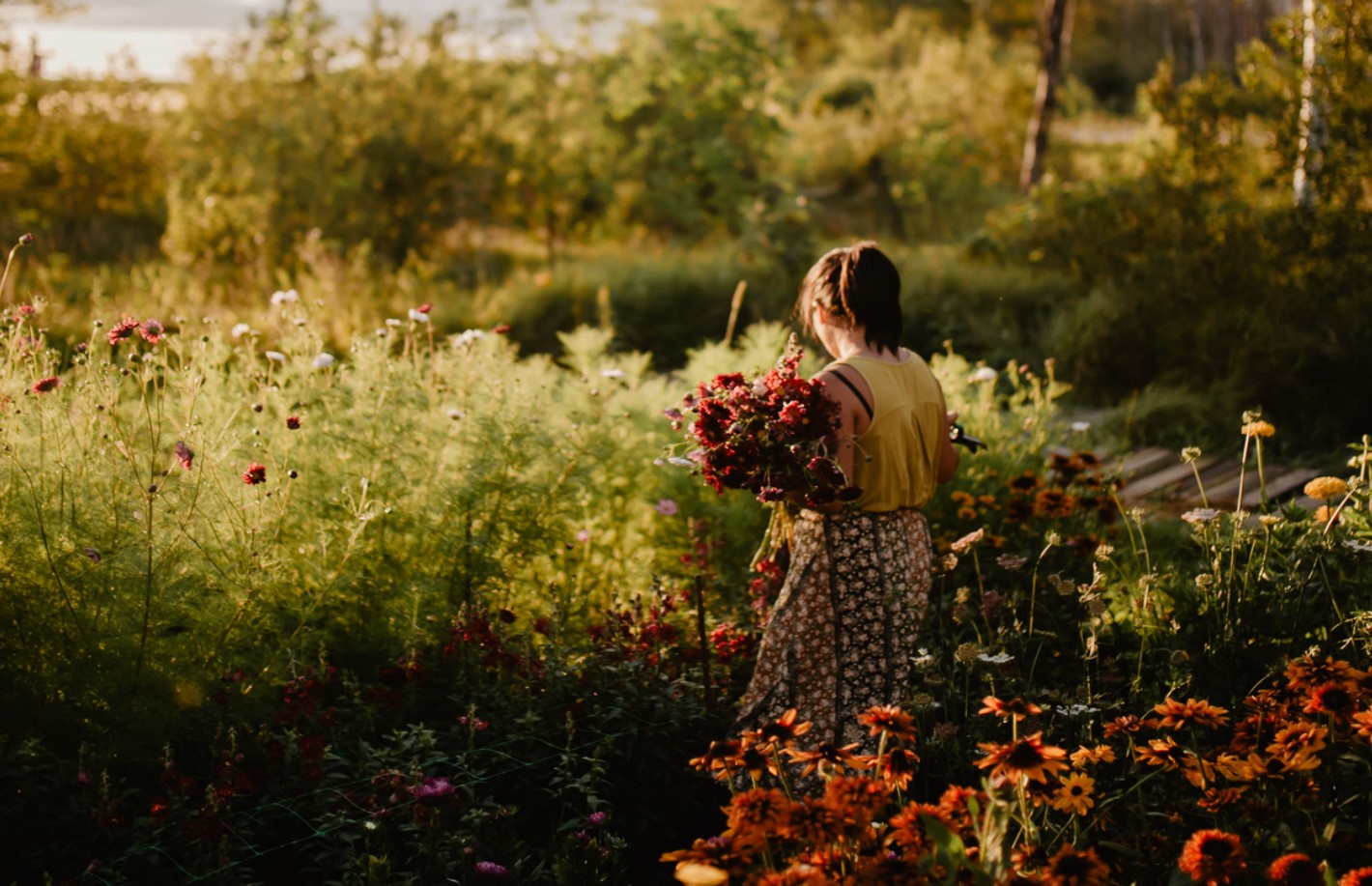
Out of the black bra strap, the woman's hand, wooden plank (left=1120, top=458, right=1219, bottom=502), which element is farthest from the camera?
wooden plank (left=1120, top=458, right=1219, bottom=502)

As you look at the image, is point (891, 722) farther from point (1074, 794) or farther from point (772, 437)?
point (772, 437)

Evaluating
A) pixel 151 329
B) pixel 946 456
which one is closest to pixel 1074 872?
pixel 946 456

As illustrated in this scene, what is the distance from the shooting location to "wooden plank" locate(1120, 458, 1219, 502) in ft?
19.2

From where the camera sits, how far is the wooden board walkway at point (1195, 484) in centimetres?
567

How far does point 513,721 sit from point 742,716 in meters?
0.66

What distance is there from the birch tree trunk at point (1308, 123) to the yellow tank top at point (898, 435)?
5.40m

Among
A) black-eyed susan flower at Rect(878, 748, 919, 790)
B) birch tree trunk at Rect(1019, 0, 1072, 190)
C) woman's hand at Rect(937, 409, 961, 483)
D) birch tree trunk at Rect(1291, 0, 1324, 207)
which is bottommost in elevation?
black-eyed susan flower at Rect(878, 748, 919, 790)

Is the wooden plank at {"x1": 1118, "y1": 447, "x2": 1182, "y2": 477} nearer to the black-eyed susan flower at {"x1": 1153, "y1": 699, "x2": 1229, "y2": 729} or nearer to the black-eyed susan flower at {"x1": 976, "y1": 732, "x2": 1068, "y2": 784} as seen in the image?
the black-eyed susan flower at {"x1": 1153, "y1": 699, "x2": 1229, "y2": 729}

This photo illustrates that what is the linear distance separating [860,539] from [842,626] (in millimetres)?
270

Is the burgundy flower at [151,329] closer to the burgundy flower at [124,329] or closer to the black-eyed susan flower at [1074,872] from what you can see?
the burgundy flower at [124,329]

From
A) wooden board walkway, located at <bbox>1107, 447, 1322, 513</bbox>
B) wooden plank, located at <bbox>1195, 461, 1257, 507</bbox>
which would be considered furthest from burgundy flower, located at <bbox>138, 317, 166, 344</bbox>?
wooden plank, located at <bbox>1195, 461, 1257, 507</bbox>

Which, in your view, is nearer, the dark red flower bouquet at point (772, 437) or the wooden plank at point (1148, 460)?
the dark red flower bouquet at point (772, 437)

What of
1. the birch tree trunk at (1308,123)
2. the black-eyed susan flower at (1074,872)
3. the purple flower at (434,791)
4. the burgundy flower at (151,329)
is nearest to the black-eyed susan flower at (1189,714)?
the black-eyed susan flower at (1074,872)

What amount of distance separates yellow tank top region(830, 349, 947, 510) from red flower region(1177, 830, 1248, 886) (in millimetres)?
1343
